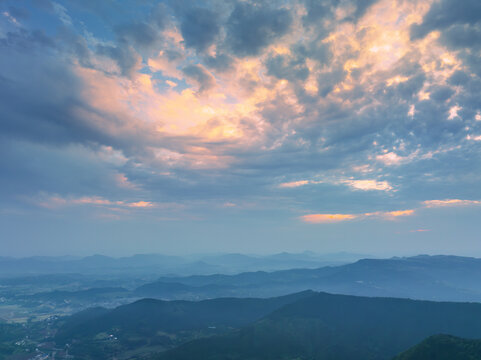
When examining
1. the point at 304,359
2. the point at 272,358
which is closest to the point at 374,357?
→ the point at 304,359

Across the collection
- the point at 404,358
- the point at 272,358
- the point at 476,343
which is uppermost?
the point at 476,343

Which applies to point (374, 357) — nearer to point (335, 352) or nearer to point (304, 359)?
point (335, 352)

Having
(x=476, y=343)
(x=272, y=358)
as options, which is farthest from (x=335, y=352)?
(x=476, y=343)

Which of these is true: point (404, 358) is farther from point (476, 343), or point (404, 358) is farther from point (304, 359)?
point (304, 359)

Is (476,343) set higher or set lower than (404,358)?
higher

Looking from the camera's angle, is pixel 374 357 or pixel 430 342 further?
pixel 374 357

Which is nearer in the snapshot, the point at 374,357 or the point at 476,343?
the point at 476,343
